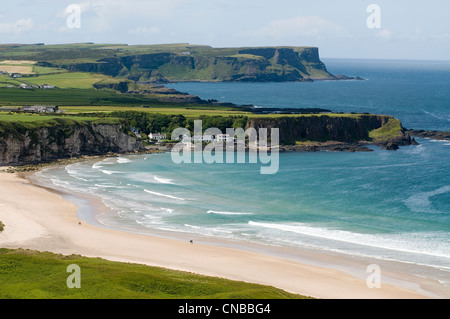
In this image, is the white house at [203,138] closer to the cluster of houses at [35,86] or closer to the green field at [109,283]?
the green field at [109,283]

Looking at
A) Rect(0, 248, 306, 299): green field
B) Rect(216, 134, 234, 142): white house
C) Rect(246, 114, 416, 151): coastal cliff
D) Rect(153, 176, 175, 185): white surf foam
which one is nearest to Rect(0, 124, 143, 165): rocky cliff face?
Rect(216, 134, 234, 142): white house

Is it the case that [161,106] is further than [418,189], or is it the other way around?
[161,106]

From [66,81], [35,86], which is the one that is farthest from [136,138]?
[66,81]

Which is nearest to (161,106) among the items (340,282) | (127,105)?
(127,105)

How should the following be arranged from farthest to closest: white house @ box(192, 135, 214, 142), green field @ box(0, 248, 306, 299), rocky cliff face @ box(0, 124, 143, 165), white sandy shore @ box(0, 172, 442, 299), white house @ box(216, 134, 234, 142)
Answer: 1. white house @ box(192, 135, 214, 142)
2. white house @ box(216, 134, 234, 142)
3. rocky cliff face @ box(0, 124, 143, 165)
4. white sandy shore @ box(0, 172, 442, 299)
5. green field @ box(0, 248, 306, 299)

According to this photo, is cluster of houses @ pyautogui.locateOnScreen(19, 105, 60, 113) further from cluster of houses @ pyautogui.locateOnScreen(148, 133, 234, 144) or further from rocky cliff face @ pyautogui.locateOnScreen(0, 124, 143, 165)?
cluster of houses @ pyautogui.locateOnScreen(148, 133, 234, 144)

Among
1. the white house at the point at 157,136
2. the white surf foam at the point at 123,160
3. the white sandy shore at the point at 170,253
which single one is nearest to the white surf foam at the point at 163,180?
the white surf foam at the point at 123,160

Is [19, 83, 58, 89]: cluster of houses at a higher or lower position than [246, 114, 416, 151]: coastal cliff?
higher
